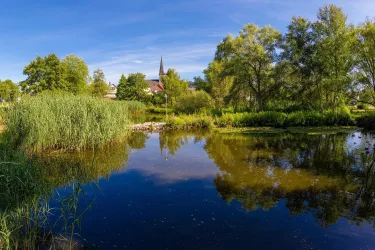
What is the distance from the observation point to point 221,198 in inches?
244

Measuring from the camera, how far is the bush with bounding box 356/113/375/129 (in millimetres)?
18230

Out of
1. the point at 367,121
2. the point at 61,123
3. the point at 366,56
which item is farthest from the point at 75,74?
the point at 367,121

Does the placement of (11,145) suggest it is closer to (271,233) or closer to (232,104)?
(271,233)

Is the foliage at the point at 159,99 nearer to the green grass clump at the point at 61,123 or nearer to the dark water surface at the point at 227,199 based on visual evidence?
the green grass clump at the point at 61,123

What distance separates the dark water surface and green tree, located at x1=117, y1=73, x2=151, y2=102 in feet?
136

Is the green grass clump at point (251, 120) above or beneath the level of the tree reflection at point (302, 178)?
above

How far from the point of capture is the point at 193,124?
20391 millimetres

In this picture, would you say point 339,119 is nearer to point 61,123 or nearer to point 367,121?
point 367,121

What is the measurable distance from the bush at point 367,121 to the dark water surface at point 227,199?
29.2ft

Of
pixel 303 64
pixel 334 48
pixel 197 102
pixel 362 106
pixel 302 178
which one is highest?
pixel 334 48

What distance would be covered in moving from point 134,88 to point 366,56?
40382mm

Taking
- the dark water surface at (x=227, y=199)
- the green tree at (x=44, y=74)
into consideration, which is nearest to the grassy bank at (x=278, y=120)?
the dark water surface at (x=227, y=199)

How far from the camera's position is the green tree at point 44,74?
34.7 m

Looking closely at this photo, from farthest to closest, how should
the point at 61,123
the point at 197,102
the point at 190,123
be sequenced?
the point at 197,102 → the point at 190,123 → the point at 61,123
